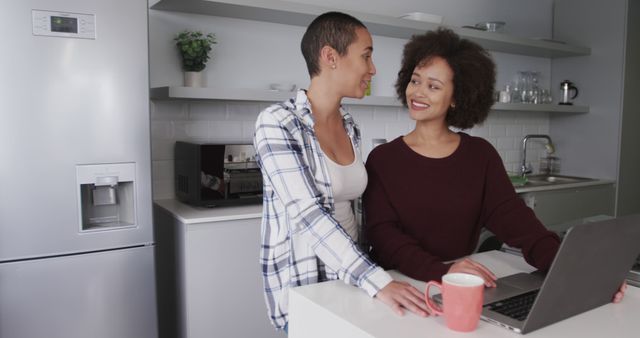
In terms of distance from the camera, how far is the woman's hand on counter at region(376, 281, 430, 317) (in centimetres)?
112

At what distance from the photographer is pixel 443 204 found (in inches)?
63.2

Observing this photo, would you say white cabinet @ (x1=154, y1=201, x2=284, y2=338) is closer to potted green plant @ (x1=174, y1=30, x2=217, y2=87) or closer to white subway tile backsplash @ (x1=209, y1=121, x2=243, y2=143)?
white subway tile backsplash @ (x1=209, y1=121, x2=243, y2=143)

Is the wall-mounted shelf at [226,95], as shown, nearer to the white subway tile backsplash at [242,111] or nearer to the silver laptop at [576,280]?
the white subway tile backsplash at [242,111]

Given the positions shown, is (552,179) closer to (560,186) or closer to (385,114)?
(560,186)

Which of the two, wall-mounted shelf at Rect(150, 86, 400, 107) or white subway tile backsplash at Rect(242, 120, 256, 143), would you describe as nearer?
wall-mounted shelf at Rect(150, 86, 400, 107)

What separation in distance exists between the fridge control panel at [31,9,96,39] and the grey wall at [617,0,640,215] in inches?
149

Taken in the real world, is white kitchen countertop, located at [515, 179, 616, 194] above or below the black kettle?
below

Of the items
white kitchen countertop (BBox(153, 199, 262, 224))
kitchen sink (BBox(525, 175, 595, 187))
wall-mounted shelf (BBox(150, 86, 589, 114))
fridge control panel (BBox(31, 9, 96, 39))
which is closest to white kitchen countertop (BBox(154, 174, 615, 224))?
white kitchen countertop (BBox(153, 199, 262, 224))

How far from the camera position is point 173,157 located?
3037mm

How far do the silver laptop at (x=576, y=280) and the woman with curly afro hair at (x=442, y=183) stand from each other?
11.0 inches

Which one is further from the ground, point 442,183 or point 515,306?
point 442,183

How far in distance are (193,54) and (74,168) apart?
0.99m

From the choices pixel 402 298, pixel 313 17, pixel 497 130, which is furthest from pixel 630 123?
pixel 402 298

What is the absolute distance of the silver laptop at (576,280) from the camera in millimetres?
1015
